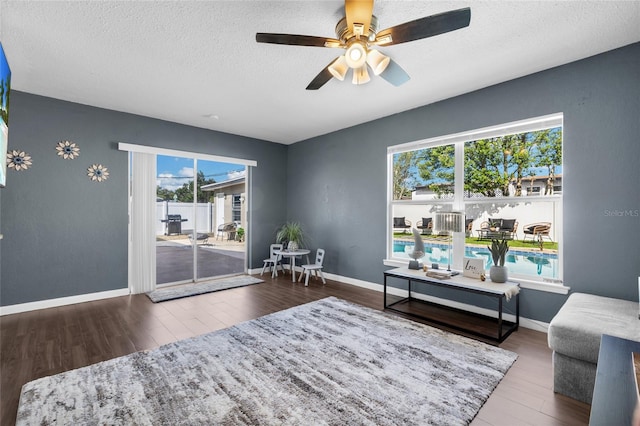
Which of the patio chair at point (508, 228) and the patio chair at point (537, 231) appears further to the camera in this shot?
the patio chair at point (508, 228)

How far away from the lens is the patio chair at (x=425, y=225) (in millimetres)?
4168

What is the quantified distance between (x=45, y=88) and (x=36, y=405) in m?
3.58

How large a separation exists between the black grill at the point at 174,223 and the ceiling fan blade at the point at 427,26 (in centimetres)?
434

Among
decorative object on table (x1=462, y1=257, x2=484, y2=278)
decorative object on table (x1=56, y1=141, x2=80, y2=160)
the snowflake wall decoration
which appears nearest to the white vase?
decorative object on table (x1=462, y1=257, x2=484, y2=278)

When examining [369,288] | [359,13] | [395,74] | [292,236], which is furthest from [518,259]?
[292,236]

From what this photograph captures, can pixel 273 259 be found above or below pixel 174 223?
below

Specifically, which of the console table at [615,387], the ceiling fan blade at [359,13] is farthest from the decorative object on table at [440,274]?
the ceiling fan blade at [359,13]

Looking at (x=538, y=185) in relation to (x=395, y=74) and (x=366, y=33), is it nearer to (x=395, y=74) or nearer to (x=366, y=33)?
(x=395, y=74)

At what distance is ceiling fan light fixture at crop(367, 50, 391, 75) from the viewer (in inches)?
88.6

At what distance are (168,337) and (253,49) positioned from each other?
2.93 meters

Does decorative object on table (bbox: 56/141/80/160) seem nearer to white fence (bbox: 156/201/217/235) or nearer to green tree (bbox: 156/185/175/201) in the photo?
green tree (bbox: 156/185/175/201)

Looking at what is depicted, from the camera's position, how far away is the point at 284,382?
7.06 feet

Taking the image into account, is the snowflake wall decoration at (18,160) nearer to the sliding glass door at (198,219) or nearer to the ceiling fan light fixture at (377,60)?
the sliding glass door at (198,219)

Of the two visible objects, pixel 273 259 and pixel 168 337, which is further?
pixel 273 259
